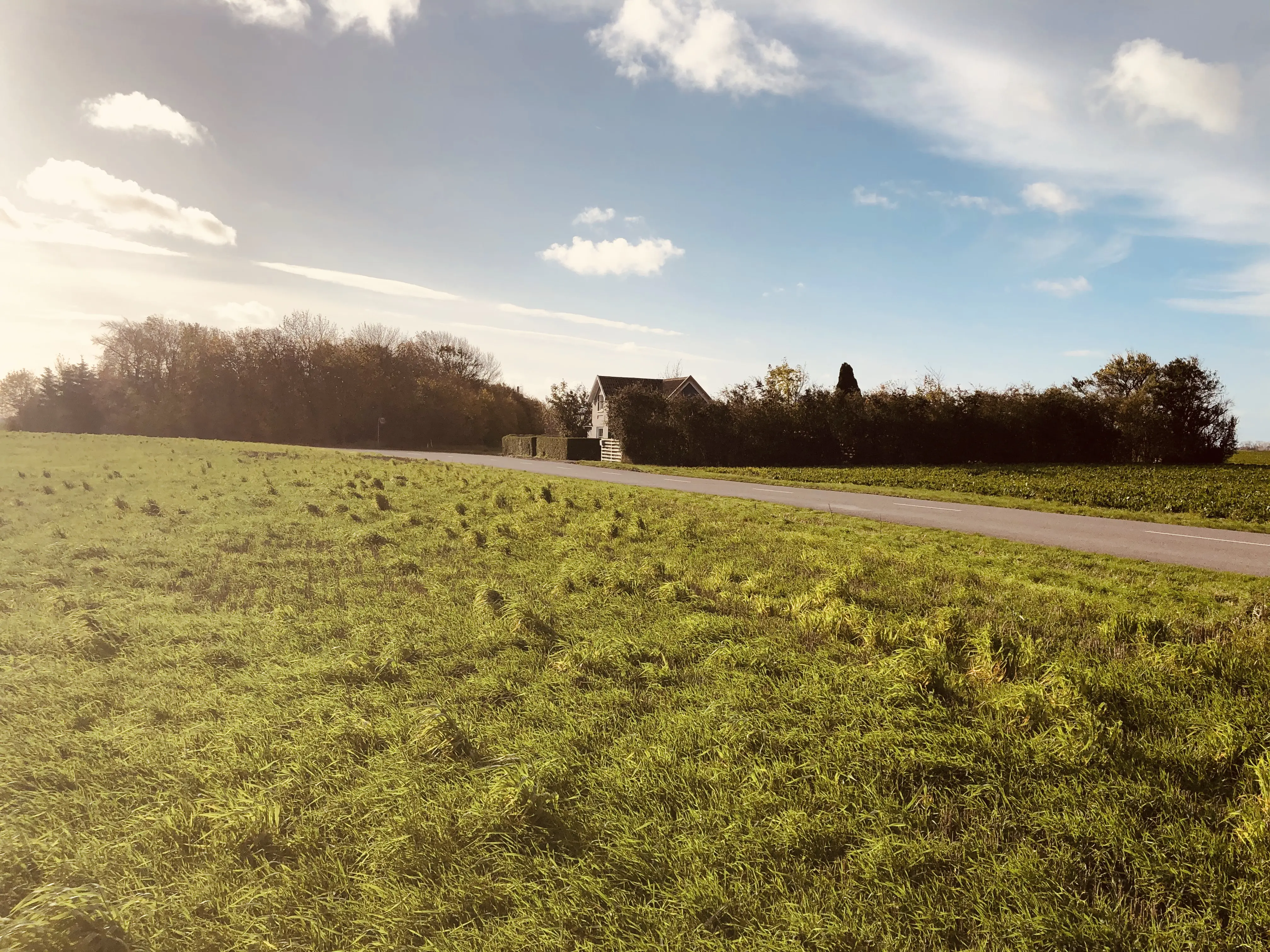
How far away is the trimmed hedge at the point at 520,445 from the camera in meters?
47.1

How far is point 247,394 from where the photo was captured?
6469cm

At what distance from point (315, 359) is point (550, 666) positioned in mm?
72049

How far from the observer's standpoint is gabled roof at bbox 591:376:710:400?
189ft

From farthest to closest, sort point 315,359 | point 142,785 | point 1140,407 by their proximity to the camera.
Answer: point 315,359 → point 1140,407 → point 142,785

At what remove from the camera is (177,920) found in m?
2.59

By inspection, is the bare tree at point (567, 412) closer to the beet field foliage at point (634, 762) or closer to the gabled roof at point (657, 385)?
the gabled roof at point (657, 385)

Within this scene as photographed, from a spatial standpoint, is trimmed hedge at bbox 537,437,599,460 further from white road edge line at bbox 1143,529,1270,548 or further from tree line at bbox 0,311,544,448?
white road edge line at bbox 1143,529,1270,548

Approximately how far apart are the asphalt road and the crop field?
2436 mm

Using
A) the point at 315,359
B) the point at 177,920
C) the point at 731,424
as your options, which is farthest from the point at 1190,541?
the point at 315,359

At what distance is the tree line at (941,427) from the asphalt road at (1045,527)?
15.5 metres

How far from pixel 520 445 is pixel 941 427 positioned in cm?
2982

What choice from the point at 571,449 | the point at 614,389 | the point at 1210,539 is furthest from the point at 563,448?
the point at 1210,539

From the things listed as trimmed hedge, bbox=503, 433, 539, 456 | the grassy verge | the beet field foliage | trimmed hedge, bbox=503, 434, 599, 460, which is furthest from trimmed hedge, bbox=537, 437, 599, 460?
the beet field foliage

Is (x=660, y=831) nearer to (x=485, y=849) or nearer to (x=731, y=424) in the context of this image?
(x=485, y=849)
